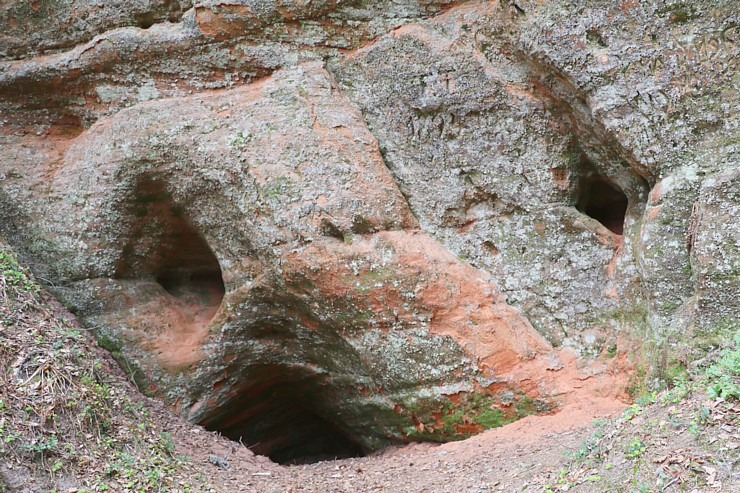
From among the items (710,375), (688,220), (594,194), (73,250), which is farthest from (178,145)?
(710,375)

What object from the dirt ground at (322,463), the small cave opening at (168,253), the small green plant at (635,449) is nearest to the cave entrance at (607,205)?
the dirt ground at (322,463)

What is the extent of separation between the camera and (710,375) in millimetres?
4414

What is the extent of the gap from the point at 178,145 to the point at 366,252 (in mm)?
2099

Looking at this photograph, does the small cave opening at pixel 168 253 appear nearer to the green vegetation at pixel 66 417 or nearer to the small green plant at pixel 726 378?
the green vegetation at pixel 66 417

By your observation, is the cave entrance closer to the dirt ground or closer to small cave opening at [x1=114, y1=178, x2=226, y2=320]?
the dirt ground

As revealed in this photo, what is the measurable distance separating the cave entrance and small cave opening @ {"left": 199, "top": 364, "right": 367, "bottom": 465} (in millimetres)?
3095

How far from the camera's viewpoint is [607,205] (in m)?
7.09

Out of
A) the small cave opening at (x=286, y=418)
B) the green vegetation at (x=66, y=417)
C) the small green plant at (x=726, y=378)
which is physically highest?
the small green plant at (x=726, y=378)

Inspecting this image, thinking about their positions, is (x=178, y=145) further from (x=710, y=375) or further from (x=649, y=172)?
(x=710, y=375)

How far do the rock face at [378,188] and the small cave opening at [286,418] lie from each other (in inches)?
3.2

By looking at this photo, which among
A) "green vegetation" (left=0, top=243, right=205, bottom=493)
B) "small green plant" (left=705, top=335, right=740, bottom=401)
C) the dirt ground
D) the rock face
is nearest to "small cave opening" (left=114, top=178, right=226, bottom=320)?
the rock face

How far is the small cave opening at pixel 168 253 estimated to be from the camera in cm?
716

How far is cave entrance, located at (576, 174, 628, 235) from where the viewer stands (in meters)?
6.86

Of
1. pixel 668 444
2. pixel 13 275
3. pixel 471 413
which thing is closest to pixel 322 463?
pixel 471 413
